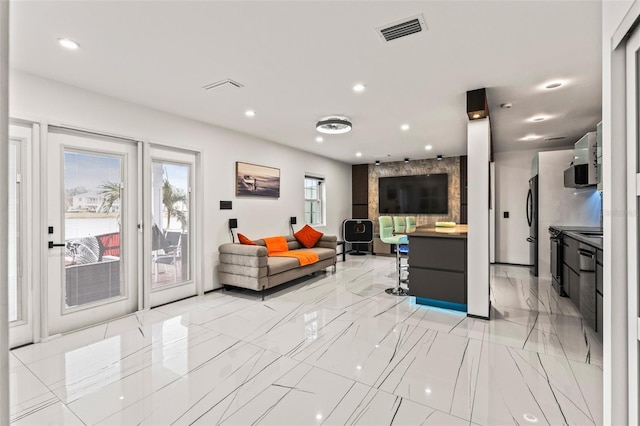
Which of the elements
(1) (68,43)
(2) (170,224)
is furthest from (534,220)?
(1) (68,43)

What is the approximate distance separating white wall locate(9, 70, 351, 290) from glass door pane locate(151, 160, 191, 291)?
0.87 ft

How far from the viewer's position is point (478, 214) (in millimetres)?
3340

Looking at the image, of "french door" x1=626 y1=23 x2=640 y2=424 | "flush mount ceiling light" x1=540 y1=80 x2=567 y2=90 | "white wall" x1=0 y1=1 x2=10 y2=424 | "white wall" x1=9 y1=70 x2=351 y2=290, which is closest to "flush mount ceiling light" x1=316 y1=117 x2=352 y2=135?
"white wall" x1=9 y1=70 x2=351 y2=290

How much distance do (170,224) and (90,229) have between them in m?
0.93

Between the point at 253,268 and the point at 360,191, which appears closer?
the point at 253,268

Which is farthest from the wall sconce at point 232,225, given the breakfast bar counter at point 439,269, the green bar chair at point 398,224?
the green bar chair at point 398,224

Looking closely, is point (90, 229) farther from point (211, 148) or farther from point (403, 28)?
point (403, 28)

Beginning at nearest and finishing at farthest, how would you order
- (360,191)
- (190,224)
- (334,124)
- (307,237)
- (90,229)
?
(90,229) → (334,124) → (190,224) → (307,237) → (360,191)

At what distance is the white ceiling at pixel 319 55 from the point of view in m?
1.99

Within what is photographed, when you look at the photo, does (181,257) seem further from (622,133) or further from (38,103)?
(622,133)

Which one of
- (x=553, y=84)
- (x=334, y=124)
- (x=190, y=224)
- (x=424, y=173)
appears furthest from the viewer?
(x=424, y=173)

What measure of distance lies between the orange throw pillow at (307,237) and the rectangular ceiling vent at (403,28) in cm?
411

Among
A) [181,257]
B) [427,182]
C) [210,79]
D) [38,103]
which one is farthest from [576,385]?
[427,182]

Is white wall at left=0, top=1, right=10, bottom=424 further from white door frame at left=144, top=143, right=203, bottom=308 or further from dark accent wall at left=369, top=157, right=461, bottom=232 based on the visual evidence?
dark accent wall at left=369, top=157, right=461, bottom=232
